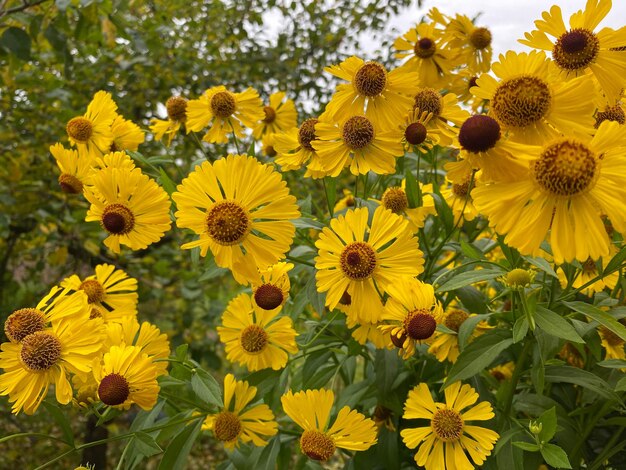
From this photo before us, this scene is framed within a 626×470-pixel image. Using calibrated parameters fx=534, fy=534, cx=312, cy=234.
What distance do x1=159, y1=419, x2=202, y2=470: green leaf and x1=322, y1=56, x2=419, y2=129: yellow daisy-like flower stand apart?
587 millimetres

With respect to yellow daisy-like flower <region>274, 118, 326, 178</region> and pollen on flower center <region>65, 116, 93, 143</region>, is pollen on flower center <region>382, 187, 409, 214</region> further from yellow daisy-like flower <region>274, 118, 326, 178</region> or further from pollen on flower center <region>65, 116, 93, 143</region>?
pollen on flower center <region>65, 116, 93, 143</region>

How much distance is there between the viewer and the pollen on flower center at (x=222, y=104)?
45.5 inches

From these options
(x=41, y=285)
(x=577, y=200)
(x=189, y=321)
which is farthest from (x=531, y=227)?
(x=41, y=285)

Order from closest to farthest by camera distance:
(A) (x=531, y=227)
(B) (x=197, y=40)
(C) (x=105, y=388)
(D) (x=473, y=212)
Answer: (A) (x=531, y=227) < (C) (x=105, y=388) < (D) (x=473, y=212) < (B) (x=197, y=40)

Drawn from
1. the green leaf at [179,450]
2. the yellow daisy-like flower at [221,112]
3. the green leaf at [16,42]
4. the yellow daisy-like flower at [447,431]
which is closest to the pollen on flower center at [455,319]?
the yellow daisy-like flower at [447,431]

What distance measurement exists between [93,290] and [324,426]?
1.65 feet

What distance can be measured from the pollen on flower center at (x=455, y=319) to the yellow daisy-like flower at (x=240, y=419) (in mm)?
373

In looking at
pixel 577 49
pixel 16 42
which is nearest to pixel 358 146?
pixel 577 49

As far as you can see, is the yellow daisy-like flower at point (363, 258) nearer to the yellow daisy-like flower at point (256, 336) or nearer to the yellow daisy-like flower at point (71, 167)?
the yellow daisy-like flower at point (256, 336)

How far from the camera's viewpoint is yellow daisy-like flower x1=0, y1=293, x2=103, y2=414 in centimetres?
76

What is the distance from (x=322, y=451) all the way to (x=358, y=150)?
0.50 meters

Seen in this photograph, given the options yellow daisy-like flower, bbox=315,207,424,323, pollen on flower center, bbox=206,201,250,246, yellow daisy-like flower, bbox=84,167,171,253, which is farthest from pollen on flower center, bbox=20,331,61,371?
yellow daisy-like flower, bbox=315,207,424,323

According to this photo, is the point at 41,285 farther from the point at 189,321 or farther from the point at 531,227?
the point at 531,227

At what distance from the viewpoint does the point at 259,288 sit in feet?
2.92
